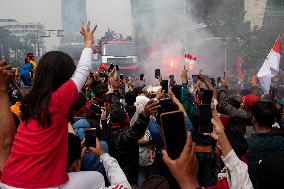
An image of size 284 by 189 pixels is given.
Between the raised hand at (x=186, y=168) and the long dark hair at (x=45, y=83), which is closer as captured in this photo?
the raised hand at (x=186, y=168)

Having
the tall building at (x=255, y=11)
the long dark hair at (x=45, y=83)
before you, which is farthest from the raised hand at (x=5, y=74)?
the tall building at (x=255, y=11)

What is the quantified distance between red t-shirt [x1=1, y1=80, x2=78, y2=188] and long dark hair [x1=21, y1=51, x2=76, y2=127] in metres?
0.03

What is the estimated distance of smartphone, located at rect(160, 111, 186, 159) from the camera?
1590mm

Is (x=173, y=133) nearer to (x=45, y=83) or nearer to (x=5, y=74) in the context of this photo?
(x=45, y=83)

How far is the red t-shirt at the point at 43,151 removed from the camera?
6.62 ft

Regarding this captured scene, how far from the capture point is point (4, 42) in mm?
51500

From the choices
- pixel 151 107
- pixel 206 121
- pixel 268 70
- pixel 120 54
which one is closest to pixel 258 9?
pixel 120 54

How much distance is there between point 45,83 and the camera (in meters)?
2.15

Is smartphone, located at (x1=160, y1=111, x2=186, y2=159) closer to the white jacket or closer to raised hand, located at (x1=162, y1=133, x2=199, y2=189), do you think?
raised hand, located at (x1=162, y1=133, x2=199, y2=189)

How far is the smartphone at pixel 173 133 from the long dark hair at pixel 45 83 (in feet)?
2.23

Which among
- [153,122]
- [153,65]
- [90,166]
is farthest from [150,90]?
[153,65]

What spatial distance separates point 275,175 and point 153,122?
2937mm

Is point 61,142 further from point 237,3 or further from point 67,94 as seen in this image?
point 237,3

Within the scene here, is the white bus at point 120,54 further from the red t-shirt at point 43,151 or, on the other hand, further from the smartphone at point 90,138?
the red t-shirt at point 43,151
